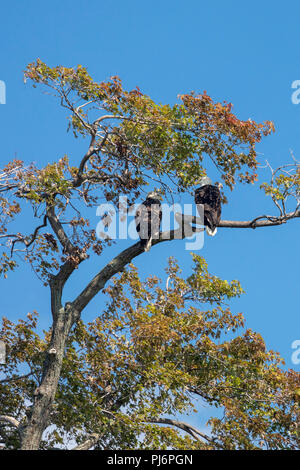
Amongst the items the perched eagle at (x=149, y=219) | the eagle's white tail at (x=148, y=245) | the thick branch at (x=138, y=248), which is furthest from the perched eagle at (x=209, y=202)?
the eagle's white tail at (x=148, y=245)

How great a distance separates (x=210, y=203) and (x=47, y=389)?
453 centimetres

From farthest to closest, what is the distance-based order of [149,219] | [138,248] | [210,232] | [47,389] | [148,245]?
[149,219], [210,232], [138,248], [47,389], [148,245]

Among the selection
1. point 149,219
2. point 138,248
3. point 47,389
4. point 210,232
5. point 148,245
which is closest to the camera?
point 148,245

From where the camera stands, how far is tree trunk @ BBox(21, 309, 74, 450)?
1152 cm

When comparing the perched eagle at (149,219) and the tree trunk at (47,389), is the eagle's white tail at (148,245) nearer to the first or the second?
the perched eagle at (149,219)

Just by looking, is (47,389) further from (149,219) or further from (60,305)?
(149,219)

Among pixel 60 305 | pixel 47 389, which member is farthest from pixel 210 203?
pixel 47 389

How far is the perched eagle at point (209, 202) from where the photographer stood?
39.7 ft

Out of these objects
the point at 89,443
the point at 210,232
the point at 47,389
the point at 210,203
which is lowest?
the point at 89,443

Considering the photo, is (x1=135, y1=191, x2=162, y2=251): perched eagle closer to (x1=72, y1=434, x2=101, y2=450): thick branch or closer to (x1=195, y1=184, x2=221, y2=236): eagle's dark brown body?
(x1=195, y1=184, x2=221, y2=236): eagle's dark brown body

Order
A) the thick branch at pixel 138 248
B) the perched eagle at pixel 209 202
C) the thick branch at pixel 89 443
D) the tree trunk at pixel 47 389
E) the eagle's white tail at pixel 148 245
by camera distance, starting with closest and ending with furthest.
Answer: the tree trunk at pixel 47 389
the eagle's white tail at pixel 148 245
the thick branch at pixel 138 248
the perched eagle at pixel 209 202
the thick branch at pixel 89 443

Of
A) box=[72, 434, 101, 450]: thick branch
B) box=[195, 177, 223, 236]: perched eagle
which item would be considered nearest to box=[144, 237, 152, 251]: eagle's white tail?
box=[195, 177, 223, 236]: perched eagle

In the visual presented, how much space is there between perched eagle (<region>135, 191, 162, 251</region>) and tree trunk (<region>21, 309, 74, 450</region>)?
6.82 feet

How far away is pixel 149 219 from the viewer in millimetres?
12336
